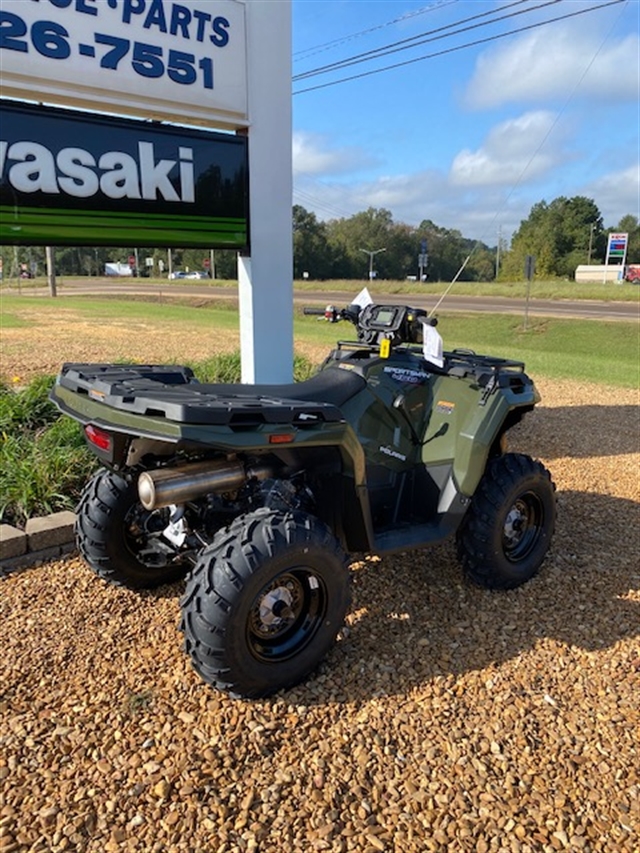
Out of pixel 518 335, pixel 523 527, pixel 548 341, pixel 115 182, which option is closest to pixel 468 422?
pixel 523 527

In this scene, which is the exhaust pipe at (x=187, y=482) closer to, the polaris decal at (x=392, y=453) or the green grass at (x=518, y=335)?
the polaris decal at (x=392, y=453)

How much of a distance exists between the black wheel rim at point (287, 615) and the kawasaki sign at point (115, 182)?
10.5ft

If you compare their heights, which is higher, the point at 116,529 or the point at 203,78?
the point at 203,78

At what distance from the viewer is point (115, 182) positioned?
4695mm

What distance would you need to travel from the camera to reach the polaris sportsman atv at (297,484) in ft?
7.95

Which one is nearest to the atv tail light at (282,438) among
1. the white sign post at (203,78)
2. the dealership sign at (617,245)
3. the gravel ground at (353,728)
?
the gravel ground at (353,728)

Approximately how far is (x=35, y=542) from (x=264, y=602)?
5.82 feet

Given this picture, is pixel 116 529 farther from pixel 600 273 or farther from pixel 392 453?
pixel 600 273

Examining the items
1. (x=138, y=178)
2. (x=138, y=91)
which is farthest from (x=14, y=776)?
(x=138, y=91)

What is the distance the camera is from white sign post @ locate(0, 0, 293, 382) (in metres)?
4.32

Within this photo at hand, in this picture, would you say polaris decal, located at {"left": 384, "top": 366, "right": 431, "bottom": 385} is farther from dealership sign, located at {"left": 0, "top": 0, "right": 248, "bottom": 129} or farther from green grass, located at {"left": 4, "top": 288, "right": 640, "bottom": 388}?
green grass, located at {"left": 4, "top": 288, "right": 640, "bottom": 388}

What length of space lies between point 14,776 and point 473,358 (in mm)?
2938

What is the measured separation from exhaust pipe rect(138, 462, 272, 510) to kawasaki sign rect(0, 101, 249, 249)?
282 centimetres

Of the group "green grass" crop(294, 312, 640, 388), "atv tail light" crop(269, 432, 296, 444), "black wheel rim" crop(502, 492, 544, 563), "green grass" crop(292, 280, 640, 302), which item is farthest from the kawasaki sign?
"green grass" crop(292, 280, 640, 302)
